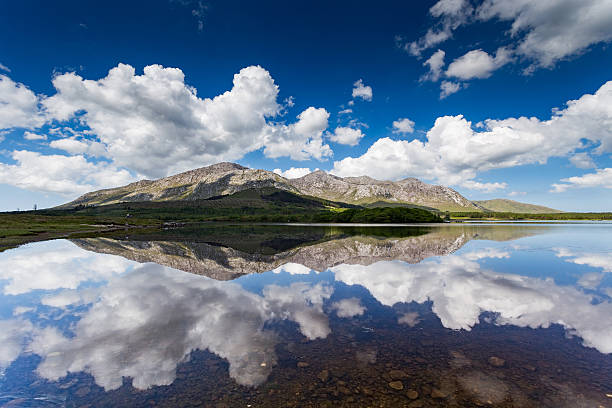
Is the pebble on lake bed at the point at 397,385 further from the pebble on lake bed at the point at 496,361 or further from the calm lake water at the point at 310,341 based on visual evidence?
the pebble on lake bed at the point at 496,361

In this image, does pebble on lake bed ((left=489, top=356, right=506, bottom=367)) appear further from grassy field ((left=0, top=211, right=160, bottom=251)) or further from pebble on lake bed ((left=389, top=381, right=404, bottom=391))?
grassy field ((left=0, top=211, right=160, bottom=251))

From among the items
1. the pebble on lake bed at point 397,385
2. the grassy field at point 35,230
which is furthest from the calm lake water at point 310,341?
the grassy field at point 35,230

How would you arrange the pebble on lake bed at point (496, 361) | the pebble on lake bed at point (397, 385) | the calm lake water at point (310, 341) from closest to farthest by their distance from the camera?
the calm lake water at point (310, 341) → the pebble on lake bed at point (397, 385) → the pebble on lake bed at point (496, 361)

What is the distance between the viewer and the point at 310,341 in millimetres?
13594

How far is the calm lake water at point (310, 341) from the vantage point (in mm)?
9578

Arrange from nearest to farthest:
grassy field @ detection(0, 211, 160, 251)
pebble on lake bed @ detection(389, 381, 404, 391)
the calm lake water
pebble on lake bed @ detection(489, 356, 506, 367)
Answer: the calm lake water → pebble on lake bed @ detection(389, 381, 404, 391) → pebble on lake bed @ detection(489, 356, 506, 367) → grassy field @ detection(0, 211, 160, 251)

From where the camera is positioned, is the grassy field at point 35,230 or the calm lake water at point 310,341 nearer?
the calm lake water at point 310,341

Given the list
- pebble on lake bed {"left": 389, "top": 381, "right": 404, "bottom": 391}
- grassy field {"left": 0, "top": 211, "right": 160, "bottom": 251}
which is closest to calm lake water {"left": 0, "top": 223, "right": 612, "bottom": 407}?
pebble on lake bed {"left": 389, "top": 381, "right": 404, "bottom": 391}

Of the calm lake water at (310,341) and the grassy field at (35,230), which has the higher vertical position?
the grassy field at (35,230)

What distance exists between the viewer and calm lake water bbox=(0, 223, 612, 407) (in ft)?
31.4

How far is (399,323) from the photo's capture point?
51.6ft

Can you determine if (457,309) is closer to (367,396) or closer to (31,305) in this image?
(367,396)

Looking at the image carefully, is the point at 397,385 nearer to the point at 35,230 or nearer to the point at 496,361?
the point at 496,361

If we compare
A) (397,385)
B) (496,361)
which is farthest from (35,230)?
(496,361)
